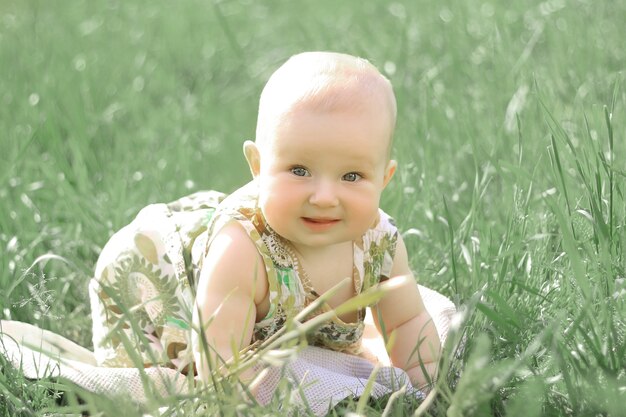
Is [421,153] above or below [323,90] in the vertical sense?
below

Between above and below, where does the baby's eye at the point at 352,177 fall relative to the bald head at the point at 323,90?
below

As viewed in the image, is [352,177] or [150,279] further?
[150,279]

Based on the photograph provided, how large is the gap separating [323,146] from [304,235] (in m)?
0.21

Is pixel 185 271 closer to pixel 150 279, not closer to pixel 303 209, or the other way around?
pixel 150 279

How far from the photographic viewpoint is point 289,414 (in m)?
2.23

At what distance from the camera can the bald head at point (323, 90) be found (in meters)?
2.37

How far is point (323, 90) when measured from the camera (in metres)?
2.37

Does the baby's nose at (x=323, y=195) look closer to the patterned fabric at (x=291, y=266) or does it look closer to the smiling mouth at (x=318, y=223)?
the smiling mouth at (x=318, y=223)

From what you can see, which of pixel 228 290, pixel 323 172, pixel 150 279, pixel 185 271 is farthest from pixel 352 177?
pixel 150 279

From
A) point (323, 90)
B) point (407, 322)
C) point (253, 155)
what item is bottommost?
point (407, 322)

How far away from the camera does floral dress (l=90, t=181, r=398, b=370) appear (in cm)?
251

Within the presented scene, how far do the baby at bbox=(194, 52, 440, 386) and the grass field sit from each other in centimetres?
27

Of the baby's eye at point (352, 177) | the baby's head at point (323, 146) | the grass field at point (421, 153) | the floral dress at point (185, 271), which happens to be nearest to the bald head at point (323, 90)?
the baby's head at point (323, 146)

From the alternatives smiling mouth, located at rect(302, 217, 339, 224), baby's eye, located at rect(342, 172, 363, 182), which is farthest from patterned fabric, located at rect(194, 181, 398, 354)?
baby's eye, located at rect(342, 172, 363, 182)
